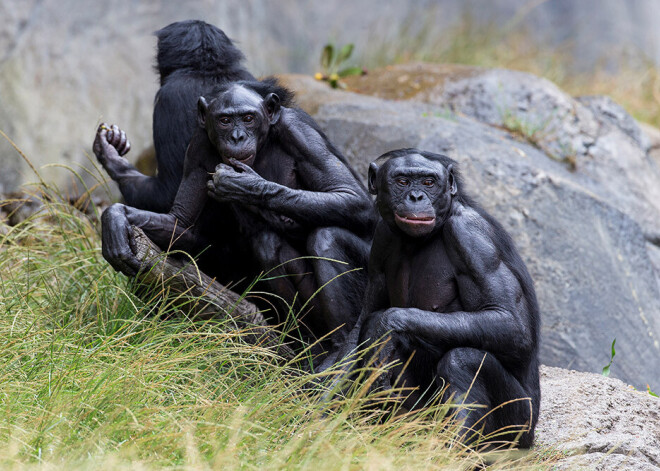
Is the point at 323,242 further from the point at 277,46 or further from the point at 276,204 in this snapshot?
the point at 277,46

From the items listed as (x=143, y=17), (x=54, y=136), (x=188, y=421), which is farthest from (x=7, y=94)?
(x=188, y=421)

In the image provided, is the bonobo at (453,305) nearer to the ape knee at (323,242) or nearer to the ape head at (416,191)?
the ape head at (416,191)

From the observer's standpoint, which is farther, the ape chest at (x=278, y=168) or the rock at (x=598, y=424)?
the ape chest at (x=278, y=168)

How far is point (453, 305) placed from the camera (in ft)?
11.4

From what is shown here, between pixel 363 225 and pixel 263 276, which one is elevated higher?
pixel 363 225

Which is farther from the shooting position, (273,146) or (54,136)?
(54,136)

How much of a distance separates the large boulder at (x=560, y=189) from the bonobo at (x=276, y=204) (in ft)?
5.86

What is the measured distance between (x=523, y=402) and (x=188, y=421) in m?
1.37

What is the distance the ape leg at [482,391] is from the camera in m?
3.21

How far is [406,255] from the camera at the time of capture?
3.60 metres

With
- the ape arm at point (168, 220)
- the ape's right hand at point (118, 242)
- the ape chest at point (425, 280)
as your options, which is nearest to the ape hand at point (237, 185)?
the ape arm at point (168, 220)

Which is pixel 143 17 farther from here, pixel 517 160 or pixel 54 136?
pixel 517 160

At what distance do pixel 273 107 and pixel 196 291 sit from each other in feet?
3.28

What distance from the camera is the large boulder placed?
541 cm
